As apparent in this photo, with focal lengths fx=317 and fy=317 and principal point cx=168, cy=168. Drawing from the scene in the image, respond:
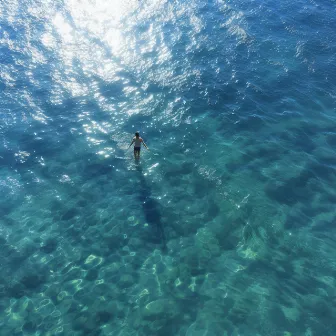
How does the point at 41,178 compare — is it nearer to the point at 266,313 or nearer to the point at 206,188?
the point at 206,188

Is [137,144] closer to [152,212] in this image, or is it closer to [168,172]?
[168,172]

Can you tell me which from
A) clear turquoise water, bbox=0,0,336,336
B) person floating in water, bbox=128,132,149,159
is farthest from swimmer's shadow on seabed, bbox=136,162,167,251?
person floating in water, bbox=128,132,149,159

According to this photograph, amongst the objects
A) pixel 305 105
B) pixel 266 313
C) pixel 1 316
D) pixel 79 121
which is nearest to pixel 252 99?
pixel 305 105

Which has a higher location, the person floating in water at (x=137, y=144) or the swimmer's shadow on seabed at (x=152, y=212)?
the person floating in water at (x=137, y=144)

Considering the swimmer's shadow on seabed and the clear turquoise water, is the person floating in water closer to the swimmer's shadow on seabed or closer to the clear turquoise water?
the clear turquoise water

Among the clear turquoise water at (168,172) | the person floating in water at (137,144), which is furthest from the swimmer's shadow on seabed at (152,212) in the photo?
the person floating in water at (137,144)

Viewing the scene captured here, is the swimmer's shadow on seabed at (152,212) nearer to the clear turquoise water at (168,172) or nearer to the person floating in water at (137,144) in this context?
the clear turquoise water at (168,172)

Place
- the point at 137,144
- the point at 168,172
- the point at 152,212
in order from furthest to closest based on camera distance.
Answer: the point at 168,172 → the point at 137,144 → the point at 152,212

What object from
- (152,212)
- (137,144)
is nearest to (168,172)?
(137,144)
